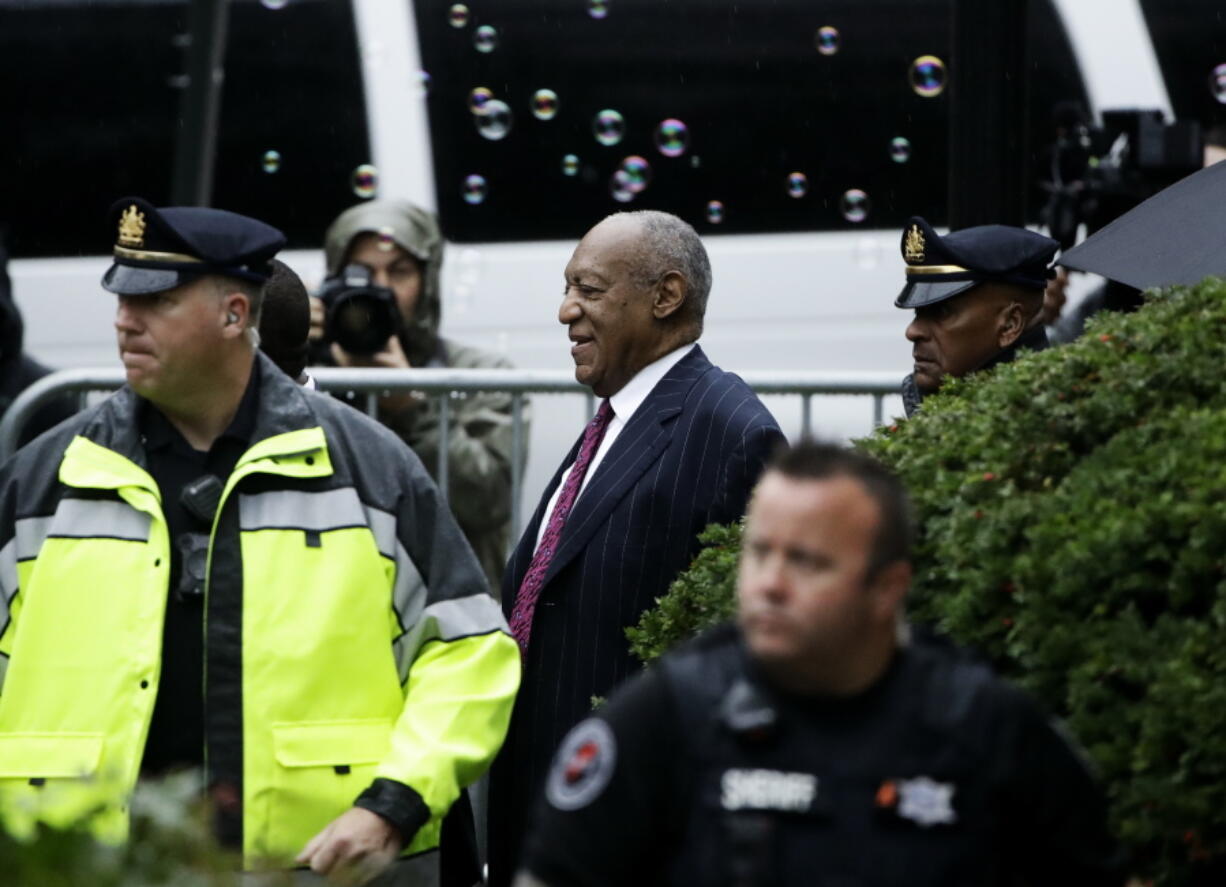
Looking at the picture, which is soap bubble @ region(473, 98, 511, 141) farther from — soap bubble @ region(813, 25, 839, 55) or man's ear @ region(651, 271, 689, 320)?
man's ear @ region(651, 271, 689, 320)

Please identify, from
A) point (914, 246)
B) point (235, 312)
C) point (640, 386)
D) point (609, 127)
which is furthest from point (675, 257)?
point (609, 127)

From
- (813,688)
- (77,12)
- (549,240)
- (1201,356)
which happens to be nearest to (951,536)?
(1201,356)

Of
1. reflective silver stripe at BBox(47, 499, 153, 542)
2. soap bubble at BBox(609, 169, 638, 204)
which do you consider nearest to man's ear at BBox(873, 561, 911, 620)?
reflective silver stripe at BBox(47, 499, 153, 542)

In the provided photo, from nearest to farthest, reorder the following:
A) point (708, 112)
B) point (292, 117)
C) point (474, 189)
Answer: point (474, 189) < point (708, 112) < point (292, 117)

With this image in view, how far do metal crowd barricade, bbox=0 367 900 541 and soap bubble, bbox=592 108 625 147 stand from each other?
2.49 meters

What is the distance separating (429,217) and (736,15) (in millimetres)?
2296

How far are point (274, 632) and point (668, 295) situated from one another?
1510mm

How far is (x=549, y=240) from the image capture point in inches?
342

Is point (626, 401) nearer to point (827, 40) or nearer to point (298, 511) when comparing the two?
point (298, 511)

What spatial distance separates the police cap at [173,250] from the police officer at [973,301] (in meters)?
1.77

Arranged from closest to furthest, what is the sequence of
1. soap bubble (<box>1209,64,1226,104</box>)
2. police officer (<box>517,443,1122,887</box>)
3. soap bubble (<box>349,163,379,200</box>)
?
police officer (<box>517,443,1122,887</box>)
soap bubble (<box>1209,64,1226,104</box>)
soap bubble (<box>349,163,379,200</box>)

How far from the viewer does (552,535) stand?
4.75 meters

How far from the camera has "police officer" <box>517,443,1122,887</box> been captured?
2.45m

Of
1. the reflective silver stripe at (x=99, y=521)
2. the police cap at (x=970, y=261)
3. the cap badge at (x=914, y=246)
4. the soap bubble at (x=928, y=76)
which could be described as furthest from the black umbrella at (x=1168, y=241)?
the soap bubble at (x=928, y=76)
